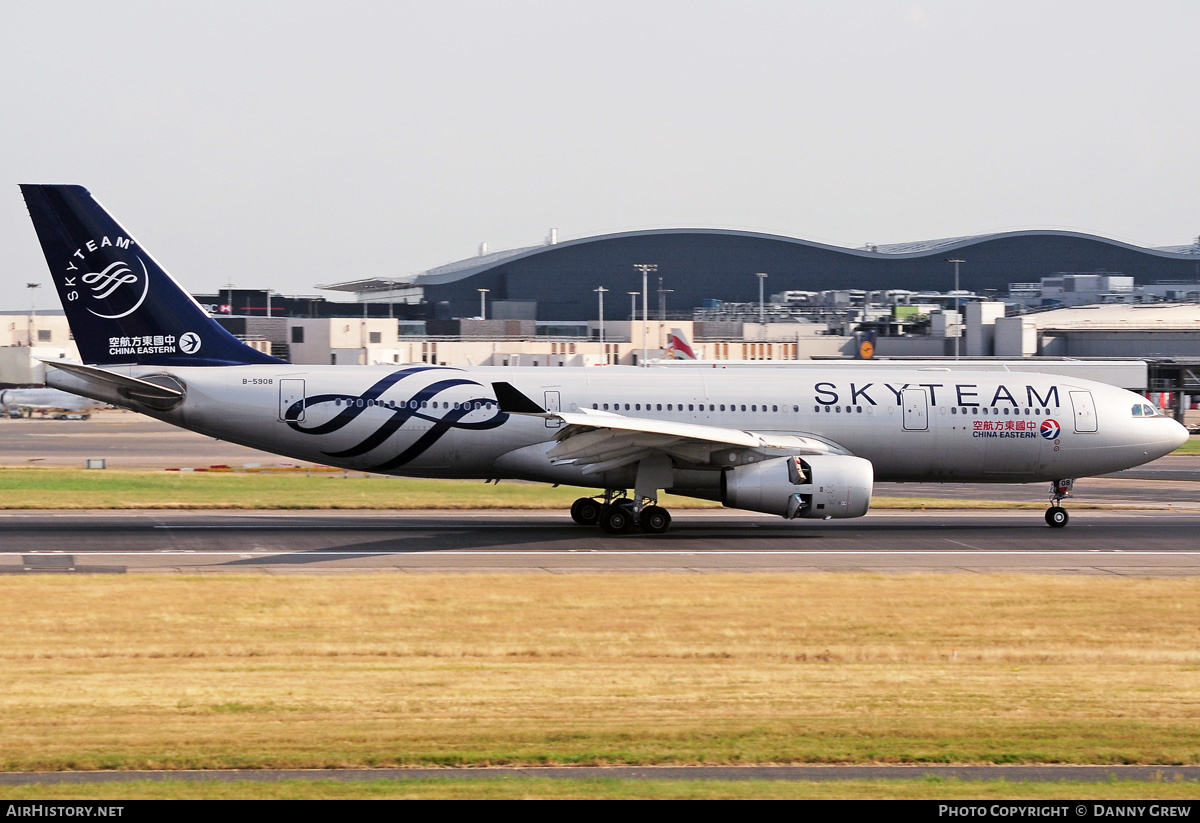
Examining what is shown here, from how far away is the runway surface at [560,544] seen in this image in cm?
2491

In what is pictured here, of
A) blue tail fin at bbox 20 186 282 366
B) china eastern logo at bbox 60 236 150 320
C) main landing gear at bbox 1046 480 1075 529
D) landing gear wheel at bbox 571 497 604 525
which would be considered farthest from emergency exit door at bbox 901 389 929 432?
china eastern logo at bbox 60 236 150 320

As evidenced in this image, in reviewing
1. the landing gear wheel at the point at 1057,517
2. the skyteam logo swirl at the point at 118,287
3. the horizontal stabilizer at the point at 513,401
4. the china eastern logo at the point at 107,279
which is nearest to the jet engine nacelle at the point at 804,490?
the horizontal stabilizer at the point at 513,401

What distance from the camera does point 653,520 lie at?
1195 inches

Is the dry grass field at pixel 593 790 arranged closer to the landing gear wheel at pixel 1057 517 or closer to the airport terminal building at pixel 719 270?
the landing gear wheel at pixel 1057 517

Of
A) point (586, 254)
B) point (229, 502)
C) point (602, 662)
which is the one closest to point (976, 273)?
point (586, 254)

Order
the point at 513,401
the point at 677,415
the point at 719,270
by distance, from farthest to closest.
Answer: the point at 719,270, the point at 677,415, the point at 513,401

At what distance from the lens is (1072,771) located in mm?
11008

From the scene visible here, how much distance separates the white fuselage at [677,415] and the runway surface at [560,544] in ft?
5.61

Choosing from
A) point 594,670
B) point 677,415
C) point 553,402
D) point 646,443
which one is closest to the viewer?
point 594,670

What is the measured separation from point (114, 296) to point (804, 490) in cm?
1751

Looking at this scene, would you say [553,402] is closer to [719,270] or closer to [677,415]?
[677,415]

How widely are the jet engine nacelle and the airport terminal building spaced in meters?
128

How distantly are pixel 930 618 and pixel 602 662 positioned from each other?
631 cm

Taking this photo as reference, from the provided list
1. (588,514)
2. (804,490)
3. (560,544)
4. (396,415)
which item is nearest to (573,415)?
(560,544)
